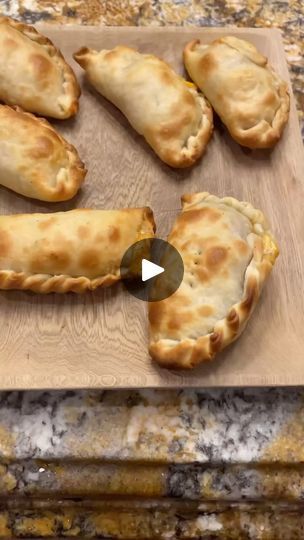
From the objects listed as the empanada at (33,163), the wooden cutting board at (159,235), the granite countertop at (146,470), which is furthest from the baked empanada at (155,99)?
the granite countertop at (146,470)

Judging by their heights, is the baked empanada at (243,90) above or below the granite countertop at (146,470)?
above

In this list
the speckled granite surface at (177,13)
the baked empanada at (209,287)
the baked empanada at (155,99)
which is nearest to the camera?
the baked empanada at (209,287)

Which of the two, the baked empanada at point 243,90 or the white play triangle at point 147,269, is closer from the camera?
the white play triangle at point 147,269

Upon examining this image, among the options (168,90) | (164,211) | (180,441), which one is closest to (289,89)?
(168,90)

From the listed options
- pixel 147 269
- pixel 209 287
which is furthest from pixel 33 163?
pixel 209 287
